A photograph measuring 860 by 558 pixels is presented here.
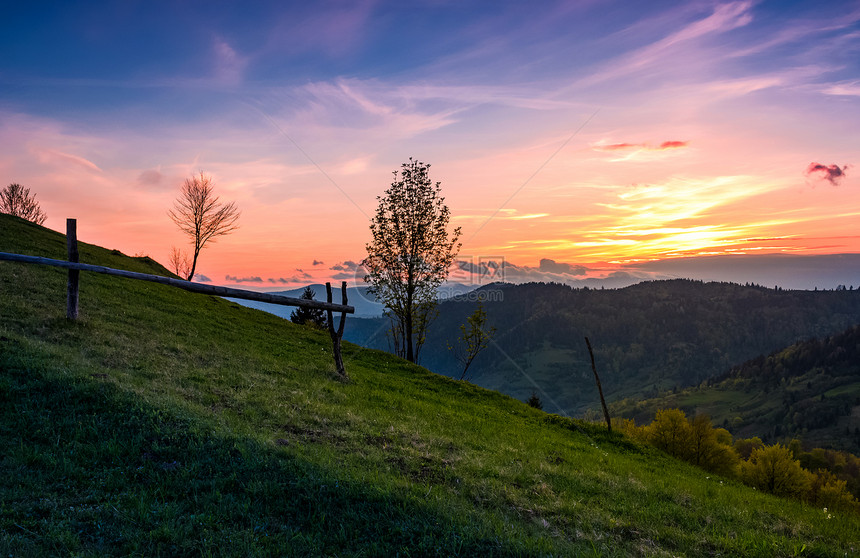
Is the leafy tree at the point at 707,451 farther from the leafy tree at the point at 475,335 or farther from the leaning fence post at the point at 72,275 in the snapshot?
the leaning fence post at the point at 72,275

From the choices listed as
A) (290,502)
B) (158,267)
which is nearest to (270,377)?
(290,502)

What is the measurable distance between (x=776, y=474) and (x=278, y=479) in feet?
256

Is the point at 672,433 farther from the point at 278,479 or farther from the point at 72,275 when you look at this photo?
the point at 72,275

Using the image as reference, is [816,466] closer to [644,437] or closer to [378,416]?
[644,437]

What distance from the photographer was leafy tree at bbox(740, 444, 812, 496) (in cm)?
6122

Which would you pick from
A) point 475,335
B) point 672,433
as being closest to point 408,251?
point 475,335

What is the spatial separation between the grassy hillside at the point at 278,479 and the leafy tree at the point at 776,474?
207ft

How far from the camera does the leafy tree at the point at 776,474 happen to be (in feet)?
201

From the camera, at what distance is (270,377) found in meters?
17.0

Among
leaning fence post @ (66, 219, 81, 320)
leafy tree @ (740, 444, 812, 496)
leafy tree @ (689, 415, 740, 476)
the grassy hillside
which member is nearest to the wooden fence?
leaning fence post @ (66, 219, 81, 320)

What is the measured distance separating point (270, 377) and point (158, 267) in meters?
45.3

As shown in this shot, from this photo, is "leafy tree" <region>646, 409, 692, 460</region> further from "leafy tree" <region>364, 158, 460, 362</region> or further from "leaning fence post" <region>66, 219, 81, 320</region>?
"leaning fence post" <region>66, 219, 81, 320</region>

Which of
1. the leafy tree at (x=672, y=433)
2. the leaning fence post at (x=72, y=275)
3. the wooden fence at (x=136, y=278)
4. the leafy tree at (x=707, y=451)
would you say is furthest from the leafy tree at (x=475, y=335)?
the leafy tree at (x=707, y=451)

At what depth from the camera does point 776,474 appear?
6219 cm
